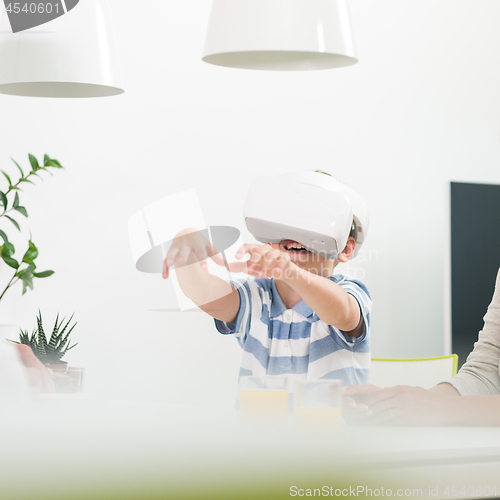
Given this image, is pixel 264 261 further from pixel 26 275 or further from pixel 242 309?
pixel 26 275

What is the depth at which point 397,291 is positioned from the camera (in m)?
1.76

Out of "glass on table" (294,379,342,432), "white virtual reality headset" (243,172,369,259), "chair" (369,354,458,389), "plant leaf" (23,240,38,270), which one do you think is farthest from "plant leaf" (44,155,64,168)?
"glass on table" (294,379,342,432)

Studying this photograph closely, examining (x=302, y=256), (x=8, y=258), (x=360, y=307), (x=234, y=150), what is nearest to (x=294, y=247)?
(x=302, y=256)

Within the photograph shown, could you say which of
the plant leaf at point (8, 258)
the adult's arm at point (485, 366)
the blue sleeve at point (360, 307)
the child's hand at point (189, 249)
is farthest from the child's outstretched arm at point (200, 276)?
the plant leaf at point (8, 258)

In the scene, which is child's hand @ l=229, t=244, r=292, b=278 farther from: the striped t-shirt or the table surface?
the striped t-shirt

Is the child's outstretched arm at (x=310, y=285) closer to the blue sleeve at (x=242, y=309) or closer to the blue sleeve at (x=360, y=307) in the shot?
the blue sleeve at (x=360, y=307)

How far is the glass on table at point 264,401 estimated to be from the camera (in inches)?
11.4

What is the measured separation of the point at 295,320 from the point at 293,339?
0.02 meters

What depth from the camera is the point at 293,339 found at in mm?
631

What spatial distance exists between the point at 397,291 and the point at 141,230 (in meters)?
1.39

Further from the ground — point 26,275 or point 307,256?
point 307,256

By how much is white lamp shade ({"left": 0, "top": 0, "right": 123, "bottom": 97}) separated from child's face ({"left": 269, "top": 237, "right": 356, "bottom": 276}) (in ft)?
0.77

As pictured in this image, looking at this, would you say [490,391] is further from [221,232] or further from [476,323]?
[476,323]

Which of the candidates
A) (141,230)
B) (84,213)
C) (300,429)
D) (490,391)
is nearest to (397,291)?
(84,213)
